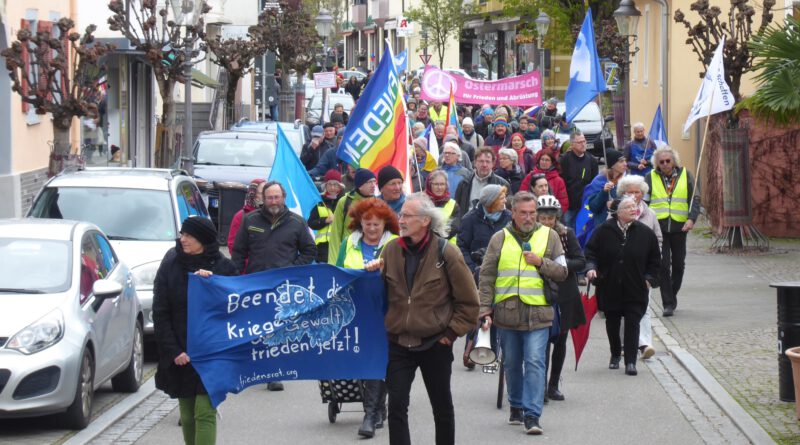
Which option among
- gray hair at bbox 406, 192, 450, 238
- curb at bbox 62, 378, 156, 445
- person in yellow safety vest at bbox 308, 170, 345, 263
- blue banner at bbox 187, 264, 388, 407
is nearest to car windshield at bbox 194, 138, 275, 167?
person in yellow safety vest at bbox 308, 170, 345, 263

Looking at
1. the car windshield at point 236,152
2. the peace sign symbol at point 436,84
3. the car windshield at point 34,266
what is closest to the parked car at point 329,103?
the peace sign symbol at point 436,84

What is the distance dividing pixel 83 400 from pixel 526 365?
3179mm

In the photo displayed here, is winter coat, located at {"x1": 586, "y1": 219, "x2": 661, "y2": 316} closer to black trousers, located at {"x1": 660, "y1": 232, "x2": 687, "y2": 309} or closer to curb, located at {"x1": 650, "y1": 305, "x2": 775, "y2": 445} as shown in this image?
curb, located at {"x1": 650, "y1": 305, "x2": 775, "y2": 445}

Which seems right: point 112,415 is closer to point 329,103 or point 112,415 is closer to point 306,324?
point 306,324

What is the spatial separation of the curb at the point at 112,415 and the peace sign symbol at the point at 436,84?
14.5 meters

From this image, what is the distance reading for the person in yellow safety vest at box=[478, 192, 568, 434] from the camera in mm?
9914

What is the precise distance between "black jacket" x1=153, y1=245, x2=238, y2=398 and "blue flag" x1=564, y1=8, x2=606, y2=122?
10.3 meters

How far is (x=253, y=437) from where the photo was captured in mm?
9953

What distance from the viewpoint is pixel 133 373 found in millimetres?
11734

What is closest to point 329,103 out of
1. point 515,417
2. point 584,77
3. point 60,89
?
point 60,89

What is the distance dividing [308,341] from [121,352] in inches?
117

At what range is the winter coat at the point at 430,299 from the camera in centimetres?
810

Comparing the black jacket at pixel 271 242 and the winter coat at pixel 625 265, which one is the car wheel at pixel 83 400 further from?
the winter coat at pixel 625 265

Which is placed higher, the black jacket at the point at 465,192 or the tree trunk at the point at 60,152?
the tree trunk at the point at 60,152
